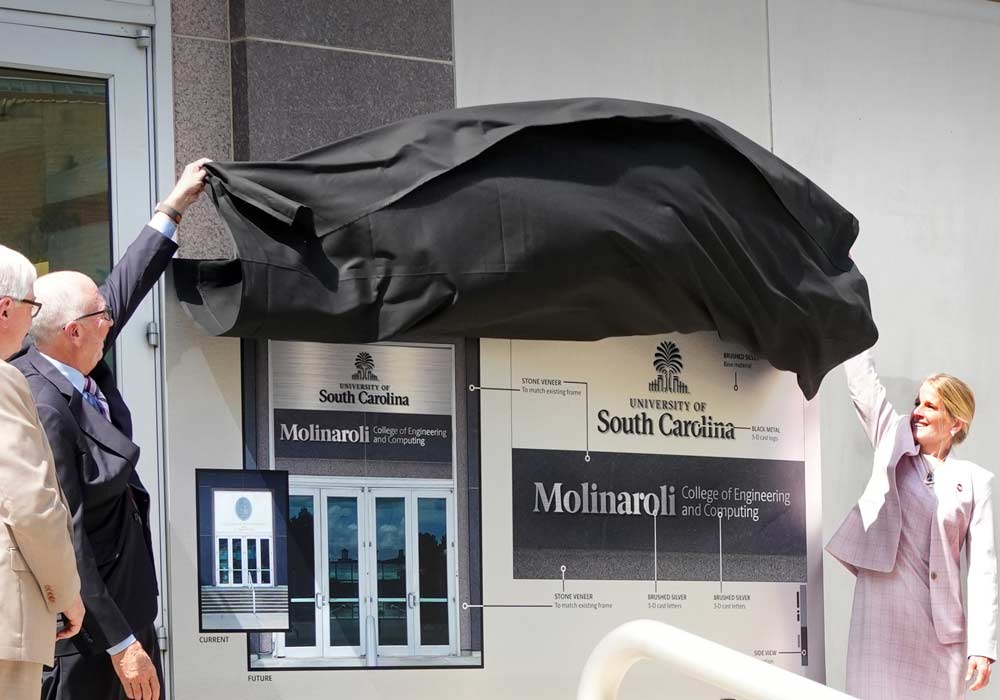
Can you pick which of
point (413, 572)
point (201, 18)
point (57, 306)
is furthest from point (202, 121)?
point (413, 572)

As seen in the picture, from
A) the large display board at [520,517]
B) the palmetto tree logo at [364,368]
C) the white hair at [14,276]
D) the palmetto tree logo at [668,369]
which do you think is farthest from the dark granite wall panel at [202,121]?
the palmetto tree logo at [668,369]

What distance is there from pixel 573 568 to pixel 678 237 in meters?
1.14

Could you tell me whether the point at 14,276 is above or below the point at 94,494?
above

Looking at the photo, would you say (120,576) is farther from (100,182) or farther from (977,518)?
(977,518)

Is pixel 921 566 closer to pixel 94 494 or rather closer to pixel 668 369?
pixel 668 369

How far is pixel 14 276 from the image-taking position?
298 cm

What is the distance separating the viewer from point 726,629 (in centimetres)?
514

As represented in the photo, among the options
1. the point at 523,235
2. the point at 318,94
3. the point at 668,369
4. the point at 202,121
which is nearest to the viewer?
the point at 523,235

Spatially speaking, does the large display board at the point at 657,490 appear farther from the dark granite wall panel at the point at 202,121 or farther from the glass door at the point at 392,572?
the dark granite wall panel at the point at 202,121

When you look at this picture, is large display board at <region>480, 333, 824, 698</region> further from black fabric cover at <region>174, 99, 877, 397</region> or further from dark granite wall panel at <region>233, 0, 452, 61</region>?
dark granite wall panel at <region>233, 0, 452, 61</region>

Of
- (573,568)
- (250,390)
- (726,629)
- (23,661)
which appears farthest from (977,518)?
(23,661)

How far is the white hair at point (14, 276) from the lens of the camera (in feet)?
9.70

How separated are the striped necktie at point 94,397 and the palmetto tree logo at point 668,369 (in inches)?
82.1

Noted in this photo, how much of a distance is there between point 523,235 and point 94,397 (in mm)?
1375
